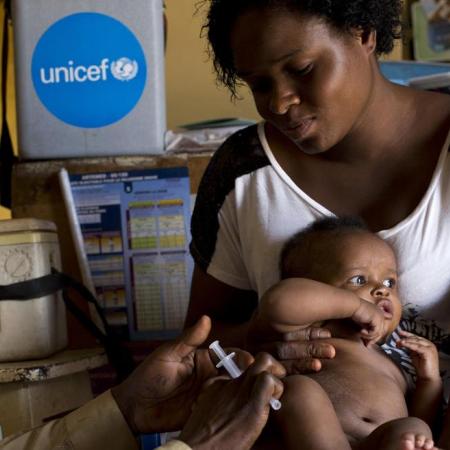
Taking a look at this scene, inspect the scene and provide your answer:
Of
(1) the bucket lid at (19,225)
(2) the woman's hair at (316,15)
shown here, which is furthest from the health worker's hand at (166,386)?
(1) the bucket lid at (19,225)

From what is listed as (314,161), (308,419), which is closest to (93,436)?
(308,419)

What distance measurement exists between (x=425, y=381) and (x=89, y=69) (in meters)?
1.35

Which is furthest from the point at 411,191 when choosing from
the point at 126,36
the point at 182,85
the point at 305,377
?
the point at 182,85

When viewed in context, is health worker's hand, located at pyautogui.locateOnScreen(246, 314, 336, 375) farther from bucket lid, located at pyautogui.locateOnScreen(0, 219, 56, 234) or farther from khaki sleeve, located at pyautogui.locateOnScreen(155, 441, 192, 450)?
bucket lid, located at pyautogui.locateOnScreen(0, 219, 56, 234)

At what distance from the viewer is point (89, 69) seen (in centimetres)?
226

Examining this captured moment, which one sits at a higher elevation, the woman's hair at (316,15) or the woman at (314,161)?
the woman's hair at (316,15)

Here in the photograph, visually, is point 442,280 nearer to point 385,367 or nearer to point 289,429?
point 385,367

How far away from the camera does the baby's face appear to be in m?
1.38

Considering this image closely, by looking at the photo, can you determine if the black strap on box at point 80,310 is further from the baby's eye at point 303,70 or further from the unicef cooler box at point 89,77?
the baby's eye at point 303,70

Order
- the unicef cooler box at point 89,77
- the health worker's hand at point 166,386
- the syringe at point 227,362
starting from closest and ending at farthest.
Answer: the syringe at point 227,362, the health worker's hand at point 166,386, the unicef cooler box at point 89,77

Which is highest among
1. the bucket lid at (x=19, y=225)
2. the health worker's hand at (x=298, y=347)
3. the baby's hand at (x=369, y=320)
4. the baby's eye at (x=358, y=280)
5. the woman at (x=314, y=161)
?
the woman at (x=314, y=161)

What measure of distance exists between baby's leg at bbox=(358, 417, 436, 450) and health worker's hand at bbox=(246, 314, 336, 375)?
0.17 meters

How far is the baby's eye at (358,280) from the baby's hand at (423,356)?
117 mm

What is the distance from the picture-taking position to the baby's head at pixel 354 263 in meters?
1.38
